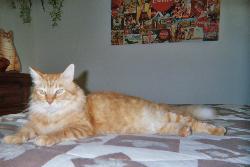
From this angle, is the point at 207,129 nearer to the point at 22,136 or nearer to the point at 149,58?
the point at 22,136

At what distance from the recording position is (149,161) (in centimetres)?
72

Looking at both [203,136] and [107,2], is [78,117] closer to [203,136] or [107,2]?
[203,136]

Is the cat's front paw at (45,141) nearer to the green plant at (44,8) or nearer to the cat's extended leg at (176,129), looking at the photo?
the cat's extended leg at (176,129)

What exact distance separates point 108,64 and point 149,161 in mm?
2506

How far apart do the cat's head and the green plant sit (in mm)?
2069

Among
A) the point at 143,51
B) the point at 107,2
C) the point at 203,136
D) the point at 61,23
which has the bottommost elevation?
the point at 203,136

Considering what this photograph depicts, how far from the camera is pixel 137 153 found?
79cm

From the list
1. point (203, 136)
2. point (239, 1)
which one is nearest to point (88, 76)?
point (239, 1)

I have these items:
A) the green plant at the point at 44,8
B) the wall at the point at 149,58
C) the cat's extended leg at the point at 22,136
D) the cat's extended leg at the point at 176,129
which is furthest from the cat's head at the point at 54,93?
the green plant at the point at 44,8

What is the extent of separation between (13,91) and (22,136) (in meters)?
1.45

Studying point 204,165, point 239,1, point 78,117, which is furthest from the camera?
point 239,1

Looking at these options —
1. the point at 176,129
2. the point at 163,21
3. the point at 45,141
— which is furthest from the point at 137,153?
the point at 163,21

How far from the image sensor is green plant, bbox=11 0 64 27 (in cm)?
304

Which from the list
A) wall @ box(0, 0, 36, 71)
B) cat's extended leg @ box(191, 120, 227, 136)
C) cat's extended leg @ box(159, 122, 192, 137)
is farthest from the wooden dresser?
cat's extended leg @ box(191, 120, 227, 136)
